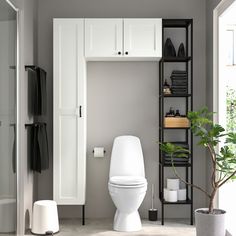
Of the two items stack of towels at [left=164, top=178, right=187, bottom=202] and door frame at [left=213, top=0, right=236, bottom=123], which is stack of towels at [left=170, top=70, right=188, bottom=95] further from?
stack of towels at [left=164, top=178, right=187, bottom=202]

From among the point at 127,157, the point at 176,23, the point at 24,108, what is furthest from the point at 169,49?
the point at 24,108

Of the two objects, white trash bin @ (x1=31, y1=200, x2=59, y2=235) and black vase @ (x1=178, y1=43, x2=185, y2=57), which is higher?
black vase @ (x1=178, y1=43, x2=185, y2=57)

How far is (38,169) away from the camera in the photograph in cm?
449

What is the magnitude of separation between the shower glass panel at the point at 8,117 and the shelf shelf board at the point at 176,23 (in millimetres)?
1620

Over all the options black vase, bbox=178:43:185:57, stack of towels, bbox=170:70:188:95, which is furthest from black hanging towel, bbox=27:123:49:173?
black vase, bbox=178:43:185:57

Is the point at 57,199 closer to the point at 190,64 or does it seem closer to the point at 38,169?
the point at 38,169

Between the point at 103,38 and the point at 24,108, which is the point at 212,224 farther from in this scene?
the point at 103,38

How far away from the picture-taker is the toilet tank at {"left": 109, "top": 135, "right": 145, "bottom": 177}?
477 centimetres

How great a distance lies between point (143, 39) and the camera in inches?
185

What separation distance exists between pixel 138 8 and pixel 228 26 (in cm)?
102

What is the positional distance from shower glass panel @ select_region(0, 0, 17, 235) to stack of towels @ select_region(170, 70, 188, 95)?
5.57 feet

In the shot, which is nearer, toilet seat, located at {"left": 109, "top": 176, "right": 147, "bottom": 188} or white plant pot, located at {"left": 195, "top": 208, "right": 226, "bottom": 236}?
white plant pot, located at {"left": 195, "top": 208, "right": 226, "bottom": 236}

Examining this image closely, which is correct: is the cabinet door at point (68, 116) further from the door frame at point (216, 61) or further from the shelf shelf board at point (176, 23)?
the door frame at point (216, 61)

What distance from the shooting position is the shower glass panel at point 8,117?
11.8 feet
